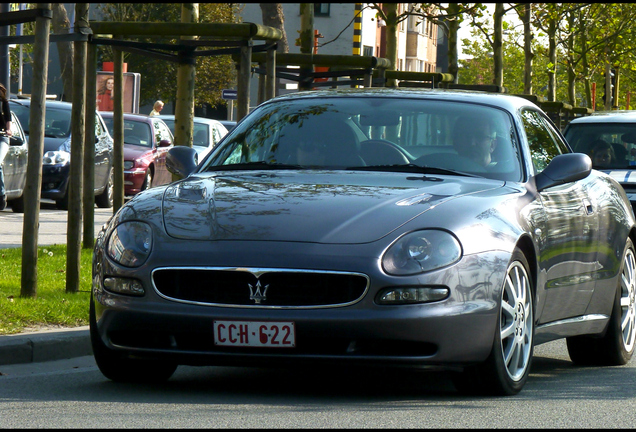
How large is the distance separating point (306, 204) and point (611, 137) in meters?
9.42

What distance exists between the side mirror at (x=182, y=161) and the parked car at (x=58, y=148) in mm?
11635

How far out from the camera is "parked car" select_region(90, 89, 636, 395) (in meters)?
5.52

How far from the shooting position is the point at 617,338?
7.70 meters

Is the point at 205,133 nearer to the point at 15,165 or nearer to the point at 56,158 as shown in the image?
the point at 56,158

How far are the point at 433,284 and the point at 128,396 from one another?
4.87 ft

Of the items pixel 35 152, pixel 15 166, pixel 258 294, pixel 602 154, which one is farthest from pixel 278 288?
pixel 15 166

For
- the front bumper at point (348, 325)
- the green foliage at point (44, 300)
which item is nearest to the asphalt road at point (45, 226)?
the green foliage at point (44, 300)

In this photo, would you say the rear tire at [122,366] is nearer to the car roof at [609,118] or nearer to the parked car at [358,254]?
the parked car at [358,254]

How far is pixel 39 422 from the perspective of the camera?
17.0 feet

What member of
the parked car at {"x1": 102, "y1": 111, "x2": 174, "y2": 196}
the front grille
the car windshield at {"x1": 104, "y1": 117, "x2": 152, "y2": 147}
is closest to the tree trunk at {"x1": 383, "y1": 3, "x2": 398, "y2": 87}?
the parked car at {"x1": 102, "y1": 111, "x2": 174, "y2": 196}

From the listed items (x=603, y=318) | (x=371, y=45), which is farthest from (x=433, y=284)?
(x=371, y=45)

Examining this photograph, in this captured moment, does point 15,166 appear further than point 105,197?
No

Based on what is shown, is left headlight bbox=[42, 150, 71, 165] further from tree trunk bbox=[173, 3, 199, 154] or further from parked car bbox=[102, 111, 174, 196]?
tree trunk bbox=[173, 3, 199, 154]

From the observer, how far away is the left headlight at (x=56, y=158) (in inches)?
755
